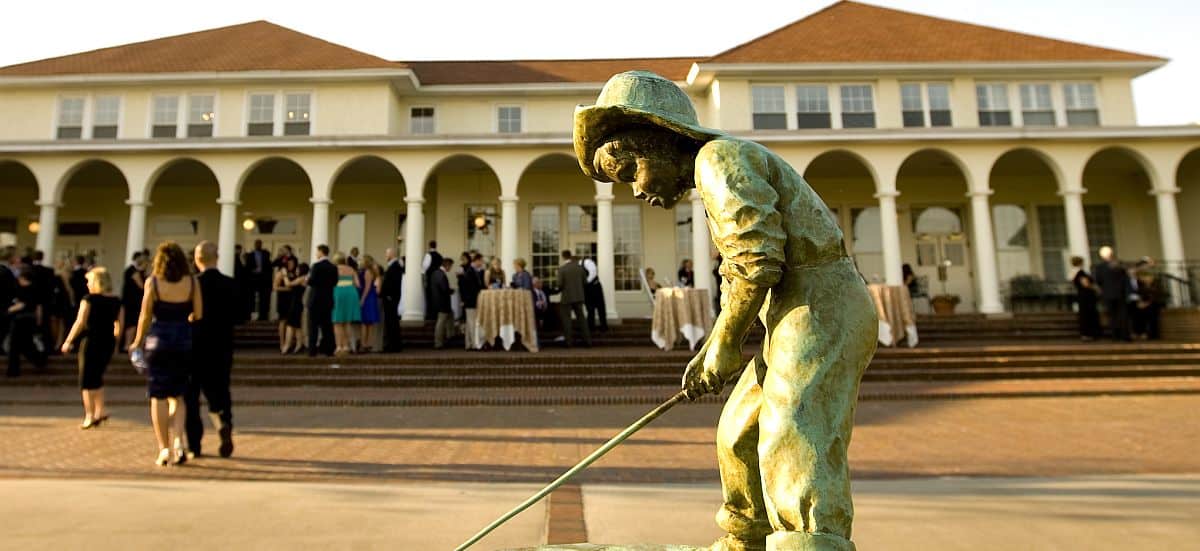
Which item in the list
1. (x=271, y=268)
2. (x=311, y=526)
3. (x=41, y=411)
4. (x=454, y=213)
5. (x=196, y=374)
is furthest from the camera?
(x=454, y=213)

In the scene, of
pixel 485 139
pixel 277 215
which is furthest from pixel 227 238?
pixel 485 139

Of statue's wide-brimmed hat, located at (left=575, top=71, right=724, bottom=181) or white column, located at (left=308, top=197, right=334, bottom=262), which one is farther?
white column, located at (left=308, top=197, right=334, bottom=262)

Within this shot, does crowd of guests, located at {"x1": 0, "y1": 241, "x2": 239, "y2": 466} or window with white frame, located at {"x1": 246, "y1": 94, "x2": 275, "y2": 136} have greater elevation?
window with white frame, located at {"x1": 246, "y1": 94, "x2": 275, "y2": 136}

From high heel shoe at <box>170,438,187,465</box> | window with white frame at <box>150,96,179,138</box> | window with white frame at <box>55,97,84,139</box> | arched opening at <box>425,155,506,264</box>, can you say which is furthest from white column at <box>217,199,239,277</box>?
high heel shoe at <box>170,438,187,465</box>

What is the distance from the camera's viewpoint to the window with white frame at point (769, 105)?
1925 centimetres

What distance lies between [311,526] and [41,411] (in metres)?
7.88

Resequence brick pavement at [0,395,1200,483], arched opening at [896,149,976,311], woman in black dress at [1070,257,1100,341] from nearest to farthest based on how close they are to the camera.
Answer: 1. brick pavement at [0,395,1200,483]
2. woman in black dress at [1070,257,1100,341]
3. arched opening at [896,149,976,311]

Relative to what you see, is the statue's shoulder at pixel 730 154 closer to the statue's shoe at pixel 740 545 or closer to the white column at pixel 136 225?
the statue's shoe at pixel 740 545

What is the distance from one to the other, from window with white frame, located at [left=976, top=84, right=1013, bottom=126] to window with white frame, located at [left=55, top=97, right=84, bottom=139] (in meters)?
27.8

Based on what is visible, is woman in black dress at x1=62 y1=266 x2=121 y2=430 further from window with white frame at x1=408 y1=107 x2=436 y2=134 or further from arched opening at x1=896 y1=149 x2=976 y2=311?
arched opening at x1=896 y1=149 x2=976 y2=311

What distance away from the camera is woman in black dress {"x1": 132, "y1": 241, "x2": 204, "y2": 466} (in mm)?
4910

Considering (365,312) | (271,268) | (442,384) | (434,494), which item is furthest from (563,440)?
(271,268)

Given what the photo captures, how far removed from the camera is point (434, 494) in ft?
12.3

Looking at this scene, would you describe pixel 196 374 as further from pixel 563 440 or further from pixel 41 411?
pixel 41 411
